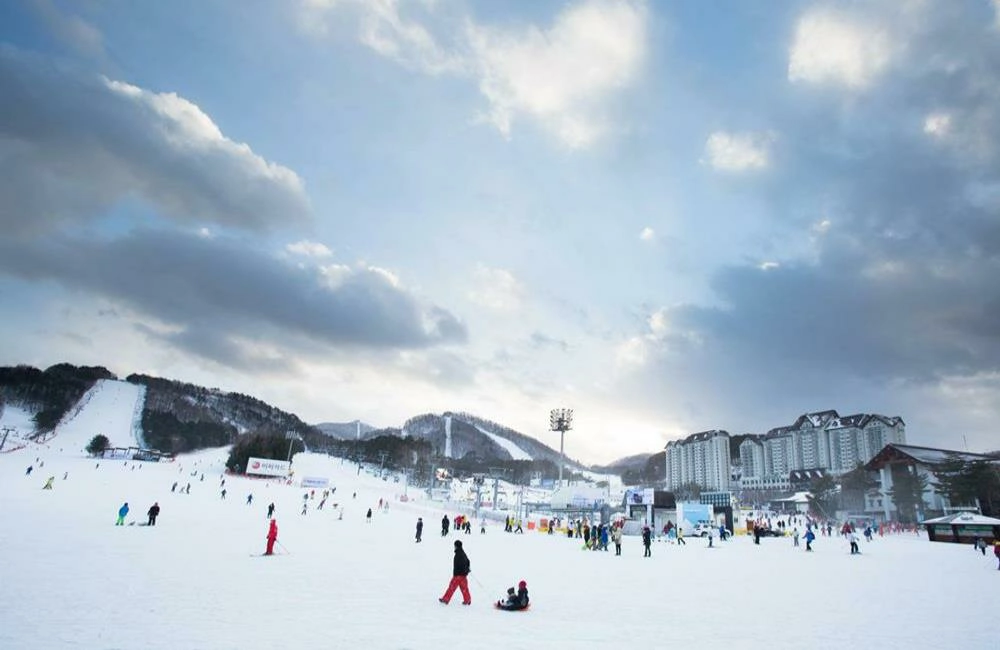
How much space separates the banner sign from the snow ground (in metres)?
69.9

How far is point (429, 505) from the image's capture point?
240ft

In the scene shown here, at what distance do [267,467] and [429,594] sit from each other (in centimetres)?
9678

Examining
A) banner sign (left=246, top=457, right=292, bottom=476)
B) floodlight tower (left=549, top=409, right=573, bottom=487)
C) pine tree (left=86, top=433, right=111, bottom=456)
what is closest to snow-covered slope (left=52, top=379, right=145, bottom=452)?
pine tree (left=86, top=433, right=111, bottom=456)

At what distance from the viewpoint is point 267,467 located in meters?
100

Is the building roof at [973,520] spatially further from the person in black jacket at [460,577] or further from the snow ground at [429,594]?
the person in black jacket at [460,577]

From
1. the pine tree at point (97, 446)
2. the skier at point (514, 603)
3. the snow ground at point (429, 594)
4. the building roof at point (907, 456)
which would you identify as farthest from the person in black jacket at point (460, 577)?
the pine tree at point (97, 446)

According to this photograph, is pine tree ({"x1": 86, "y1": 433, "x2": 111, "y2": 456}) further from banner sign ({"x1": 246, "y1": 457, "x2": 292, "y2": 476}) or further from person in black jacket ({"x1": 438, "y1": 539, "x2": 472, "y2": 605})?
person in black jacket ({"x1": 438, "y1": 539, "x2": 472, "y2": 605})

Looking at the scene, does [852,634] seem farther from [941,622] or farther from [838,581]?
[838,581]

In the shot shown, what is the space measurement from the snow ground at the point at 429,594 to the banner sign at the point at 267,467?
69.9 meters

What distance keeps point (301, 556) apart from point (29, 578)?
9474mm

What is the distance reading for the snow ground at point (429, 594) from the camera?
9.59 metres

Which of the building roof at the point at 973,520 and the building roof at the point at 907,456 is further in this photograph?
the building roof at the point at 907,456

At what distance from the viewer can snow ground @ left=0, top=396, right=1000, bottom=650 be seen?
959cm

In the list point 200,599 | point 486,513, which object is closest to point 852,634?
point 200,599
